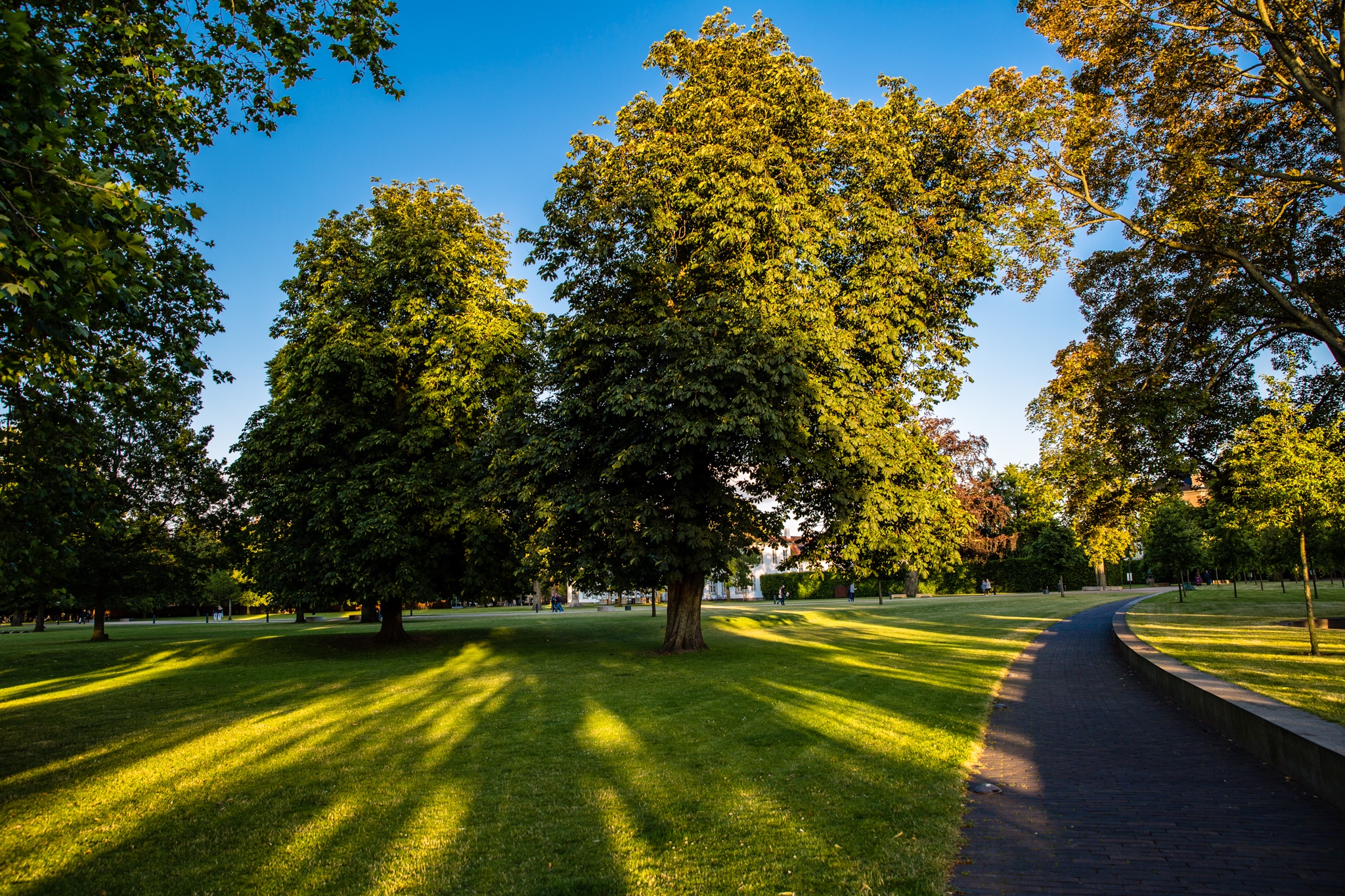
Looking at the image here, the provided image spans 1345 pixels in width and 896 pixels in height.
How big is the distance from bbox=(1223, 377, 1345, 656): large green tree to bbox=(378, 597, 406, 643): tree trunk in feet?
79.3

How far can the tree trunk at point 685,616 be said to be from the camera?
1898 centimetres

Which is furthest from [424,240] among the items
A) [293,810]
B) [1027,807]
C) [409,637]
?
[1027,807]

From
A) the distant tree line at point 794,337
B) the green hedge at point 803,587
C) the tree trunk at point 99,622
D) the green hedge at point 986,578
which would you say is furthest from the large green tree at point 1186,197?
the green hedge at point 803,587

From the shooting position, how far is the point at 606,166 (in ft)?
58.0

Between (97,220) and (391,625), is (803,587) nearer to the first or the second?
(391,625)

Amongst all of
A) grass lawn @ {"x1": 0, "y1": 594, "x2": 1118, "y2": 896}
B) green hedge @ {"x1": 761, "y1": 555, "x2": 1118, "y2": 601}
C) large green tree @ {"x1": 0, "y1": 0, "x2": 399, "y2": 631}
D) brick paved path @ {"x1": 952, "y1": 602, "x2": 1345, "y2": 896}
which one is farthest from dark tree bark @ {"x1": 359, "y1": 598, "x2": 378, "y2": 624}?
green hedge @ {"x1": 761, "y1": 555, "x2": 1118, "y2": 601}

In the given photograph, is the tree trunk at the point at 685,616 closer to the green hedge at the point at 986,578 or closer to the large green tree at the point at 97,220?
the large green tree at the point at 97,220

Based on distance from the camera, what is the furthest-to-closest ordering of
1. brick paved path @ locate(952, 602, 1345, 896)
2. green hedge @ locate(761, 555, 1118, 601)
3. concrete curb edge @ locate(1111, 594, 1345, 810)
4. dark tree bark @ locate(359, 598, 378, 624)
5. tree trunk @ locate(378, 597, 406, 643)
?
green hedge @ locate(761, 555, 1118, 601), tree trunk @ locate(378, 597, 406, 643), dark tree bark @ locate(359, 598, 378, 624), concrete curb edge @ locate(1111, 594, 1345, 810), brick paved path @ locate(952, 602, 1345, 896)

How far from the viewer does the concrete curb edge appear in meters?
5.70

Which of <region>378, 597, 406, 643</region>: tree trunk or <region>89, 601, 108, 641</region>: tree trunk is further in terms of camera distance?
<region>89, 601, 108, 641</region>: tree trunk

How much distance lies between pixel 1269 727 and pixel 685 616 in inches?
535

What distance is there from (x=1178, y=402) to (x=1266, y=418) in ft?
6.70

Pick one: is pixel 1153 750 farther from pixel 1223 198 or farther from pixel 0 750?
pixel 1223 198

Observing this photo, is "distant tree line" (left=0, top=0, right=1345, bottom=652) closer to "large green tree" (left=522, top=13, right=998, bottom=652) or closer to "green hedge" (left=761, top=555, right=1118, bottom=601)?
"large green tree" (left=522, top=13, right=998, bottom=652)
